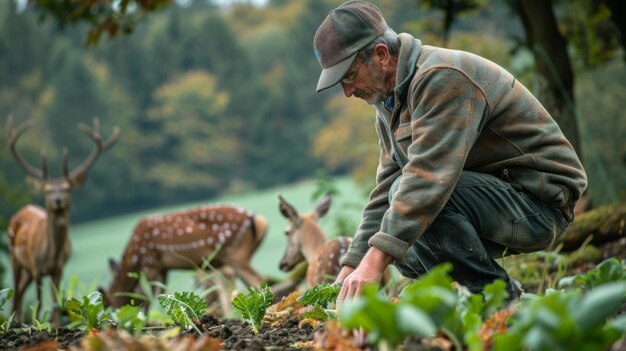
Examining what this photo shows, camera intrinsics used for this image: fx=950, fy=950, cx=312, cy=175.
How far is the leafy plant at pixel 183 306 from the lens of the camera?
3551mm

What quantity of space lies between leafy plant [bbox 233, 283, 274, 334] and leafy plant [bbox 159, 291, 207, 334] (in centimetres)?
18

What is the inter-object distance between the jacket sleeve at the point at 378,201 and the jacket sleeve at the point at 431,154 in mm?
553

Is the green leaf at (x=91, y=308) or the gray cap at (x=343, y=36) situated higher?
the gray cap at (x=343, y=36)

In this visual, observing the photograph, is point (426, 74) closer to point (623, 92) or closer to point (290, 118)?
point (623, 92)

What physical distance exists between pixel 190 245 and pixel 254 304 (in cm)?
519

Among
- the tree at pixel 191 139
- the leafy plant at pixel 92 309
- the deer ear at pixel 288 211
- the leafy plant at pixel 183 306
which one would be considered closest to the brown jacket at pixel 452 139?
the leafy plant at pixel 183 306

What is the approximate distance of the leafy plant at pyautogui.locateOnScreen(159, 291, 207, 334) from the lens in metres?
3.55

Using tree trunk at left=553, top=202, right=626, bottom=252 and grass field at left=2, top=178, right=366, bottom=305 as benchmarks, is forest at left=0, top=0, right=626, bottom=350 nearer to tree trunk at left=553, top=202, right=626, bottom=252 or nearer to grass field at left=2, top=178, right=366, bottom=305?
grass field at left=2, top=178, right=366, bottom=305

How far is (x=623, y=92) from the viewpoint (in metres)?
11.6

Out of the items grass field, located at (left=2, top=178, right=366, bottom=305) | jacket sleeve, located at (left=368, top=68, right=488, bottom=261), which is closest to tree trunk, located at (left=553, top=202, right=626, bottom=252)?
jacket sleeve, located at (left=368, top=68, right=488, bottom=261)

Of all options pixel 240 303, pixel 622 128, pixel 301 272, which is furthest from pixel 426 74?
pixel 622 128

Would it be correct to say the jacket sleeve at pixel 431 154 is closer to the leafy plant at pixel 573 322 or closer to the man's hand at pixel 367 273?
the man's hand at pixel 367 273

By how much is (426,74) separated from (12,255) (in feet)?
24.7

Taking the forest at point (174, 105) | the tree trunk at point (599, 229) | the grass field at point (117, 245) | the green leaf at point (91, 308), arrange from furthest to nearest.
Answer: the forest at point (174, 105) → the grass field at point (117, 245) → the tree trunk at point (599, 229) → the green leaf at point (91, 308)
